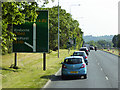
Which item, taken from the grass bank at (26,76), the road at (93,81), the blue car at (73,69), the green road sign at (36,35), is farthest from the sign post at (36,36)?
the blue car at (73,69)

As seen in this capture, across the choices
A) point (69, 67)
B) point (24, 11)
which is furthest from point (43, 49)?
point (69, 67)

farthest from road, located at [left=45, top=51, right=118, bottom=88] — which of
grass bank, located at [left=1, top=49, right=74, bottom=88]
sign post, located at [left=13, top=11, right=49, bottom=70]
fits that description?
sign post, located at [left=13, top=11, right=49, bottom=70]

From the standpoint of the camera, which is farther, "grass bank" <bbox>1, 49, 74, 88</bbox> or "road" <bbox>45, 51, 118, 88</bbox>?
"road" <bbox>45, 51, 118, 88</bbox>

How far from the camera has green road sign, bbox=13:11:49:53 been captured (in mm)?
23641

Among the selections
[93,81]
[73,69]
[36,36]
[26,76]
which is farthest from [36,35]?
[93,81]

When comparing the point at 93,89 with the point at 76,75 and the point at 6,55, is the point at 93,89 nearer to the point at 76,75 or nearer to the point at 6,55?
the point at 76,75

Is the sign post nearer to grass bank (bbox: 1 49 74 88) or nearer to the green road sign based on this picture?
the green road sign

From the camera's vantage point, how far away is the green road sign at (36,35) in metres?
23.6

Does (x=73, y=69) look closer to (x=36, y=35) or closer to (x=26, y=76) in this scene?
(x=26, y=76)

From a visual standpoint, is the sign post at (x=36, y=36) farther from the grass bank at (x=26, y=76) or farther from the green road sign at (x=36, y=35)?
the grass bank at (x=26, y=76)

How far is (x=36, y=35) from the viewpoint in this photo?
23.8 meters

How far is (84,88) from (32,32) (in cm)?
1038

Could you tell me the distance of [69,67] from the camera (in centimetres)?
1864

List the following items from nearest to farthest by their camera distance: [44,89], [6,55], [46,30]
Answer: [44,89] → [46,30] → [6,55]
